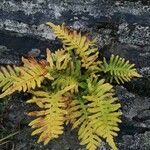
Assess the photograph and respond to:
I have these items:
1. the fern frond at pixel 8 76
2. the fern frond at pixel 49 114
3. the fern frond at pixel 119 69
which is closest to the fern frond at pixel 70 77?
the fern frond at pixel 49 114

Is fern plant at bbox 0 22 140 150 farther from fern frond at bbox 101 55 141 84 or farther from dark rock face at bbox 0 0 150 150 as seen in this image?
dark rock face at bbox 0 0 150 150

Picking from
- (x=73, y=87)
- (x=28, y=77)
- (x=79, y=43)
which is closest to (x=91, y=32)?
(x=79, y=43)

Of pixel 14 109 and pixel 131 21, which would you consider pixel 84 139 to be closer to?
pixel 14 109

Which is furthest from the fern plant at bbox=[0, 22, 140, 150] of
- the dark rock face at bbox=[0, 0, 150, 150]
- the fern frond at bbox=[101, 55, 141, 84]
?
the dark rock face at bbox=[0, 0, 150, 150]

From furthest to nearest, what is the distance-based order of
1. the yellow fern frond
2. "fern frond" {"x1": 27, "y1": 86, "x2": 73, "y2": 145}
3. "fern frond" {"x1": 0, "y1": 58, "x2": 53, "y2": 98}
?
the yellow fern frond < "fern frond" {"x1": 0, "y1": 58, "x2": 53, "y2": 98} < "fern frond" {"x1": 27, "y1": 86, "x2": 73, "y2": 145}

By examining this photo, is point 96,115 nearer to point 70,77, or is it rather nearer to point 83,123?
point 83,123

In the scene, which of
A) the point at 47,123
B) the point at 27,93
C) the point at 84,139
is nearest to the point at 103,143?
the point at 84,139
